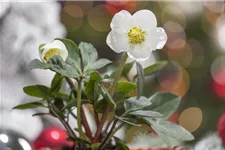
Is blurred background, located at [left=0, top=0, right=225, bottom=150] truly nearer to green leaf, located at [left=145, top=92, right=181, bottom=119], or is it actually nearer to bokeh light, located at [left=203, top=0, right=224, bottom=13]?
bokeh light, located at [left=203, top=0, right=224, bottom=13]

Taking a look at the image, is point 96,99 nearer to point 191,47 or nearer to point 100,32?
point 100,32

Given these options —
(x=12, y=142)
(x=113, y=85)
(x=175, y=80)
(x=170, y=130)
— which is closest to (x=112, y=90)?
(x=113, y=85)

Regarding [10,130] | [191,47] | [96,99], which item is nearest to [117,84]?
[96,99]

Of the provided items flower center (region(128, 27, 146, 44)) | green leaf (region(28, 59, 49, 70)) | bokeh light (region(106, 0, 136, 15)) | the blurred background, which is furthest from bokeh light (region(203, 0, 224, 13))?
green leaf (region(28, 59, 49, 70))

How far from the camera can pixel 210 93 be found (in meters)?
1.19

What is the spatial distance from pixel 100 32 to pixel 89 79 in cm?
50

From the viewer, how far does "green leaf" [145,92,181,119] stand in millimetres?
697

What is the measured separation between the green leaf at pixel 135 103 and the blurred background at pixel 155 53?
0.94 ft

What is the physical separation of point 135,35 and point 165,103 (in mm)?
156

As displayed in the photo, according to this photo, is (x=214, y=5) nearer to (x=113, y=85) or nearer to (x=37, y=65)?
(x=113, y=85)

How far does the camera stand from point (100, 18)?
1119 mm

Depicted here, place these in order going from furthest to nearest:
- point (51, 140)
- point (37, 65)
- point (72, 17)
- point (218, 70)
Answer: point (218, 70), point (72, 17), point (51, 140), point (37, 65)

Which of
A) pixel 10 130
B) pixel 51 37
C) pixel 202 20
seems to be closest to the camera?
pixel 10 130

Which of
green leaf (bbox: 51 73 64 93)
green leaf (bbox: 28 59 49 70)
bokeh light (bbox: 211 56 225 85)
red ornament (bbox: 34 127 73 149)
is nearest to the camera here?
green leaf (bbox: 28 59 49 70)
